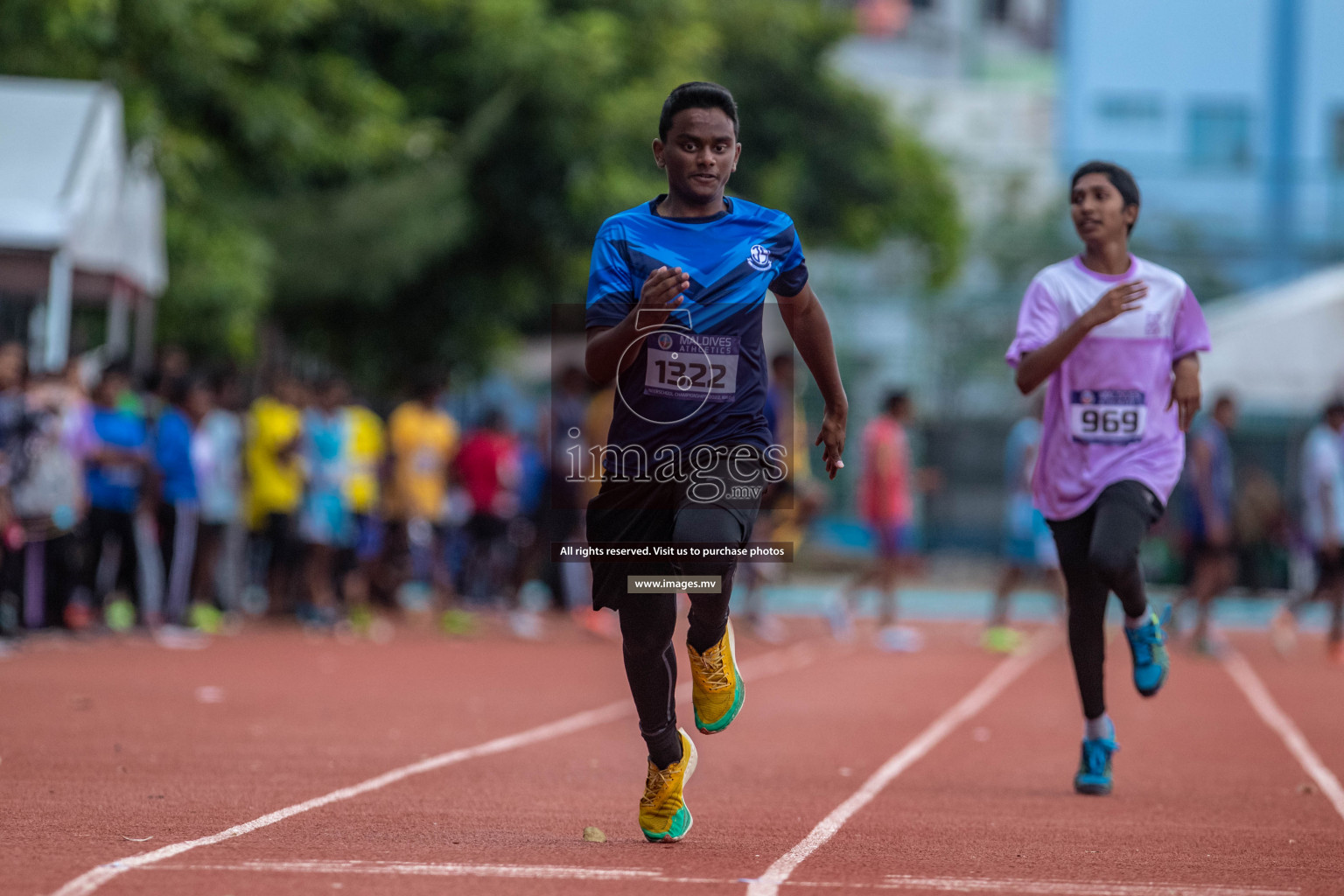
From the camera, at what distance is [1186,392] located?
741cm

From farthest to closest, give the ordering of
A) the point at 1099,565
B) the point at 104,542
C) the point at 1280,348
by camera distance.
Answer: the point at 1280,348, the point at 104,542, the point at 1099,565

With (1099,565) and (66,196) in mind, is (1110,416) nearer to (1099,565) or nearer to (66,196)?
(1099,565)

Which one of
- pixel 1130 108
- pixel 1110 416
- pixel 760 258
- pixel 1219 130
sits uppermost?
pixel 1130 108

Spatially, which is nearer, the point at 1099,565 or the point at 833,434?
the point at 833,434

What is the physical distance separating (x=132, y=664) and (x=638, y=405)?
7675 mm

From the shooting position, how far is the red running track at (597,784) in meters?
5.29

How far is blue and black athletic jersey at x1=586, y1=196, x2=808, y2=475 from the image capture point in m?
5.71

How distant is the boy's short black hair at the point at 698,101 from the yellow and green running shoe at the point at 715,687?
1490mm

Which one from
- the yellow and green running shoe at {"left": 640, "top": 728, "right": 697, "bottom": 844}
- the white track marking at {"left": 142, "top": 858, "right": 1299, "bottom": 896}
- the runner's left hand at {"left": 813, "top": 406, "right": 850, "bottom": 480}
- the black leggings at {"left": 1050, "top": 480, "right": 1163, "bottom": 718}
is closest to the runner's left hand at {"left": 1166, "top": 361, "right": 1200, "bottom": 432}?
the black leggings at {"left": 1050, "top": 480, "right": 1163, "bottom": 718}

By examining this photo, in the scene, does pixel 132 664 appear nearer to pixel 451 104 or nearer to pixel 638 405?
pixel 638 405

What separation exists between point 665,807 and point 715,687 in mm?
377

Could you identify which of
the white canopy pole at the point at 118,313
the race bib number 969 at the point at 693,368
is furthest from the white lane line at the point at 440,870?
the white canopy pole at the point at 118,313

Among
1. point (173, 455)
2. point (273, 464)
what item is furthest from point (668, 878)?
point (273, 464)

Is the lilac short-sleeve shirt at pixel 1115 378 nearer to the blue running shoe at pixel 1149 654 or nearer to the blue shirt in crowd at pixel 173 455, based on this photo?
the blue running shoe at pixel 1149 654
